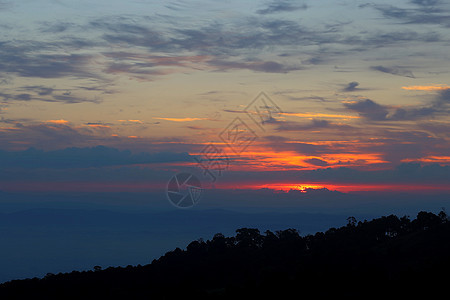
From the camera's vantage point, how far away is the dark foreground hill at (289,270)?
69312mm

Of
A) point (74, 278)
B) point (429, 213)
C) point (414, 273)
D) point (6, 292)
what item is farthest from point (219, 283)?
point (429, 213)

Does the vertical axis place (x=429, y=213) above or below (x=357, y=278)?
above

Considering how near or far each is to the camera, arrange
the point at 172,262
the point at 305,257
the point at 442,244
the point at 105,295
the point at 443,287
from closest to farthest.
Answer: the point at 443,287 → the point at 105,295 → the point at 442,244 → the point at 305,257 → the point at 172,262

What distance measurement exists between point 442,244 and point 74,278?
75.1 metres

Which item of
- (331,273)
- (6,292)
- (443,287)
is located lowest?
(443,287)

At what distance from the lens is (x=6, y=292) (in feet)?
317

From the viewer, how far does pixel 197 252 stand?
453 feet

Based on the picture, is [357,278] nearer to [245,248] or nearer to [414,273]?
[414,273]

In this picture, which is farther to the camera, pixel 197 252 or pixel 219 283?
pixel 197 252

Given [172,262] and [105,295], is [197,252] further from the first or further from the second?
[105,295]

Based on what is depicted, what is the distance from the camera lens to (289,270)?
101688 millimetres

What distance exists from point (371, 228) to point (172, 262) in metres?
53.0

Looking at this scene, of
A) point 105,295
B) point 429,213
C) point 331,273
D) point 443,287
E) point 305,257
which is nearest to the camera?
point 443,287

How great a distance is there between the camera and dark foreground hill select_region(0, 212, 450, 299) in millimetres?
69312
